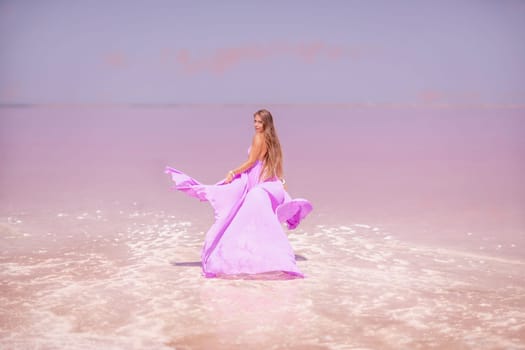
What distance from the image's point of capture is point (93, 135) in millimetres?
24828

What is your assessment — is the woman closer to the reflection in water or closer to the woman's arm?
the woman's arm

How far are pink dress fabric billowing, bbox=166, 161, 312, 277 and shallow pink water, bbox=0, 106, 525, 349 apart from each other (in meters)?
0.22

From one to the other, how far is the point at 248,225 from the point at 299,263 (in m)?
0.71

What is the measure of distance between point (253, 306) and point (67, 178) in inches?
341

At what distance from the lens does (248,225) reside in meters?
6.57

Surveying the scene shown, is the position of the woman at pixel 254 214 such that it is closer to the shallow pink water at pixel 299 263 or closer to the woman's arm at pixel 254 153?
the woman's arm at pixel 254 153

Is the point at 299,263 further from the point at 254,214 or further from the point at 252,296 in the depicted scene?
the point at 252,296

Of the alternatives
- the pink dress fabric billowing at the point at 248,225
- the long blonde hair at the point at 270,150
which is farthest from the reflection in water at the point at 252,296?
the long blonde hair at the point at 270,150

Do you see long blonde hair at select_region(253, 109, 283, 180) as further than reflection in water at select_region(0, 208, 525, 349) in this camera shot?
Yes

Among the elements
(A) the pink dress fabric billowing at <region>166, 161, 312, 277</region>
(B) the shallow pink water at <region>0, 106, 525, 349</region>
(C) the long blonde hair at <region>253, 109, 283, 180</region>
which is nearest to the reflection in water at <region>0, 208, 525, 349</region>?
(B) the shallow pink water at <region>0, 106, 525, 349</region>

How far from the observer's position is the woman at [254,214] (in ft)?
20.9

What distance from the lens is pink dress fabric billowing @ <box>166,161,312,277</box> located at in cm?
638

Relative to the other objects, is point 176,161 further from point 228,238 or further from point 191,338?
point 191,338

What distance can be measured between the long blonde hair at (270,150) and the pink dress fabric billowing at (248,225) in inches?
2.7
